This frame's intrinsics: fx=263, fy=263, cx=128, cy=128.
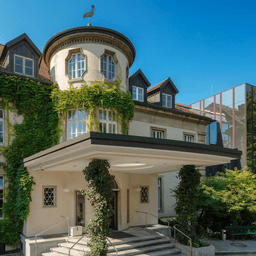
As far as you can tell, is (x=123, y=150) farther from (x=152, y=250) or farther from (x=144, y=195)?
(x=144, y=195)

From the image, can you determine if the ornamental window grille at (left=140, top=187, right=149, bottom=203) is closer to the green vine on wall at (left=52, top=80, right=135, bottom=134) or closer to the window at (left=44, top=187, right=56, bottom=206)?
the green vine on wall at (left=52, top=80, right=135, bottom=134)

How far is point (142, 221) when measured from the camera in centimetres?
1622

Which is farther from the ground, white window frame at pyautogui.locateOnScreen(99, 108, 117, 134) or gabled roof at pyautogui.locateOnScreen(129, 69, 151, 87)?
gabled roof at pyautogui.locateOnScreen(129, 69, 151, 87)

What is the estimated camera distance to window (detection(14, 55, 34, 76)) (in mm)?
14333

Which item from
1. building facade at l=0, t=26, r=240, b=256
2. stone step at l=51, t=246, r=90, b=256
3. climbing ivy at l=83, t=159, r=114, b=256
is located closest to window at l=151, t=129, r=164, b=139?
building facade at l=0, t=26, r=240, b=256

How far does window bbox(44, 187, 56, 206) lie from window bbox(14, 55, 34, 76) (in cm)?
644

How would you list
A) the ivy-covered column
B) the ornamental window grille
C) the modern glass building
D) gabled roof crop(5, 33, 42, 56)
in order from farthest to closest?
the modern glass building, the ornamental window grille, gabled roof crop(5, 33, 42, 56), the ivy-covered column

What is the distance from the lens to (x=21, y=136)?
1367cm

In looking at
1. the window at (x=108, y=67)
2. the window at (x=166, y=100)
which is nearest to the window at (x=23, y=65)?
the window at (x=108, y=67)

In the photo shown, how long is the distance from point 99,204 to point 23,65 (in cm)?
947

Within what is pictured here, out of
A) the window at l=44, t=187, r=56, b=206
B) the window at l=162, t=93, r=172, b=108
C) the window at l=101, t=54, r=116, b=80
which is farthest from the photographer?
the window at l=162, t=93, r=172, b=108

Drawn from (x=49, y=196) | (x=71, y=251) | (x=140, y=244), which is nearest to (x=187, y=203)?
(x=140, y=244)

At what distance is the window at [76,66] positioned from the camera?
14695mm

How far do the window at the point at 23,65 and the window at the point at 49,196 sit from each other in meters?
6.44
